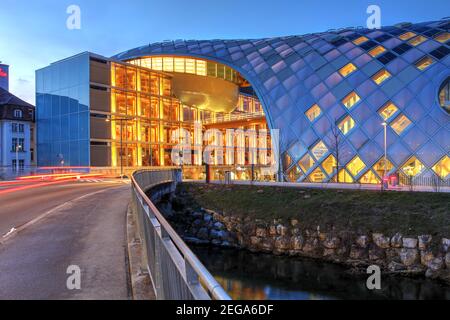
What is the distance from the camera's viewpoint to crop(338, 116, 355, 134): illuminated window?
3275 cm

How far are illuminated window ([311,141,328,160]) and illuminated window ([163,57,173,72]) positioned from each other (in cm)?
3872

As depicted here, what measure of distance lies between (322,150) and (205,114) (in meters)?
43.9

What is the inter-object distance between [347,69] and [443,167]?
1391 centimetres

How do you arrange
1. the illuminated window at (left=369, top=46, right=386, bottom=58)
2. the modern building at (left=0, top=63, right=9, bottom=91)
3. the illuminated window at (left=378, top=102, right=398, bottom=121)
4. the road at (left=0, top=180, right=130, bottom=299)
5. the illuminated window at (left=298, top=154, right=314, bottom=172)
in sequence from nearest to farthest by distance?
the road at (left=0, top=180, right=130, bottom=299), the illuminated window at (left=378, top=102, right=398, bottom=121), the illuminated window at (left=298, top=154, right=314, bottom=172), the illuminated window at (left=369, top=46, right=386, bottom=58), the modern building at (left=0, top=63, right=9, bottom=91)

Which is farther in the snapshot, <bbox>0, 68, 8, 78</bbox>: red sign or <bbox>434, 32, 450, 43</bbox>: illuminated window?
<bbox>0, 68, 8, 78</bbox>: red sign

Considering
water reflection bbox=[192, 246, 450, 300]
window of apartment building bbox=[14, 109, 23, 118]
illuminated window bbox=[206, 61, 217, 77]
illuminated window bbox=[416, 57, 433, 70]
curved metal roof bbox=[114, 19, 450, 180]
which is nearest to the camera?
water reflection bbox=[192, 246, 450, 300]

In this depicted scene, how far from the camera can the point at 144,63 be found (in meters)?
65.6

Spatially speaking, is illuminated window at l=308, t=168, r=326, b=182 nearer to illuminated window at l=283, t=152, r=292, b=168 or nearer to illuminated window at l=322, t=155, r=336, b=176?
illuminated window at l=322, t=155, r=336, b=176

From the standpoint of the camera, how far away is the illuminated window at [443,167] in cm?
2773

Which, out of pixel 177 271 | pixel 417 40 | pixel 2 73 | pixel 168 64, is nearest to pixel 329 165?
pixel 417 40

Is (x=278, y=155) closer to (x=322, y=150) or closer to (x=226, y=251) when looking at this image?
(x=322, y=150)

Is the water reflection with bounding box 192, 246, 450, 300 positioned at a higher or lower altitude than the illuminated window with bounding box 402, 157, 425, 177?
lower

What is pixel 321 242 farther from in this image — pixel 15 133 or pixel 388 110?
pixel 15 133

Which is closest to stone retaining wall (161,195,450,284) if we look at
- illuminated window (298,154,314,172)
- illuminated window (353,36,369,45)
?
illuminated window (298,154,314,172)
